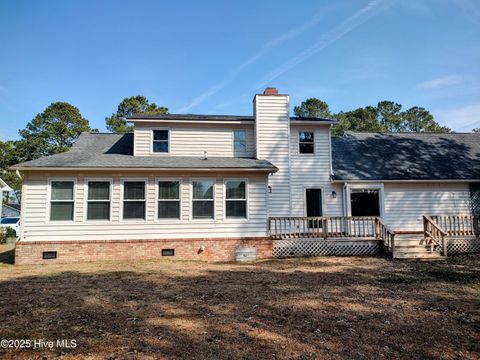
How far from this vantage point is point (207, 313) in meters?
5.47

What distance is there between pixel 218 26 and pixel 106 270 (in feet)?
34.4

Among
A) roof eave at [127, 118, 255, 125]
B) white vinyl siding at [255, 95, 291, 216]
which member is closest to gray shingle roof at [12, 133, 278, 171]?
white vinyl siding at [255, 95, 291, 216]

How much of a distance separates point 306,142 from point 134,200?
8158mm

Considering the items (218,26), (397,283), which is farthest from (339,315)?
(218,26)

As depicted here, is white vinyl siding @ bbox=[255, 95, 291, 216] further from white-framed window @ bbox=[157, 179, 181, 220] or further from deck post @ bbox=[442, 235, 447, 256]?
deck post @ bbox=[442, 235, 447, 256]

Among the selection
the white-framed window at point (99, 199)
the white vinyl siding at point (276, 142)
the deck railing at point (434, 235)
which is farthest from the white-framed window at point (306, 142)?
the white-framed window at point (99, 199)

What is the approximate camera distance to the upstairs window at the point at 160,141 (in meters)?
13.9

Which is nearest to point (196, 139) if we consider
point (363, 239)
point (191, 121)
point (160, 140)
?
point (191, 121)

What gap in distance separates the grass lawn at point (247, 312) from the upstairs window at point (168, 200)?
257 cm

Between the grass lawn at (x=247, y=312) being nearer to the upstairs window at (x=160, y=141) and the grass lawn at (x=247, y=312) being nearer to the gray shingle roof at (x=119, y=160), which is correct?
the gray shingle roof at (x=119, y=160)

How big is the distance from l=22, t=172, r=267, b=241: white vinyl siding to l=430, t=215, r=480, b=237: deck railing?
290 inches

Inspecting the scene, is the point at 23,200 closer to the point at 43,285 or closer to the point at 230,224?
the point at 43,285

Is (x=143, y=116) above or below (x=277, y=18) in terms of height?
below

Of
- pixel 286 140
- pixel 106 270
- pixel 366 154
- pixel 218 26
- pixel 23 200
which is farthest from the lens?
pixel 366 154
